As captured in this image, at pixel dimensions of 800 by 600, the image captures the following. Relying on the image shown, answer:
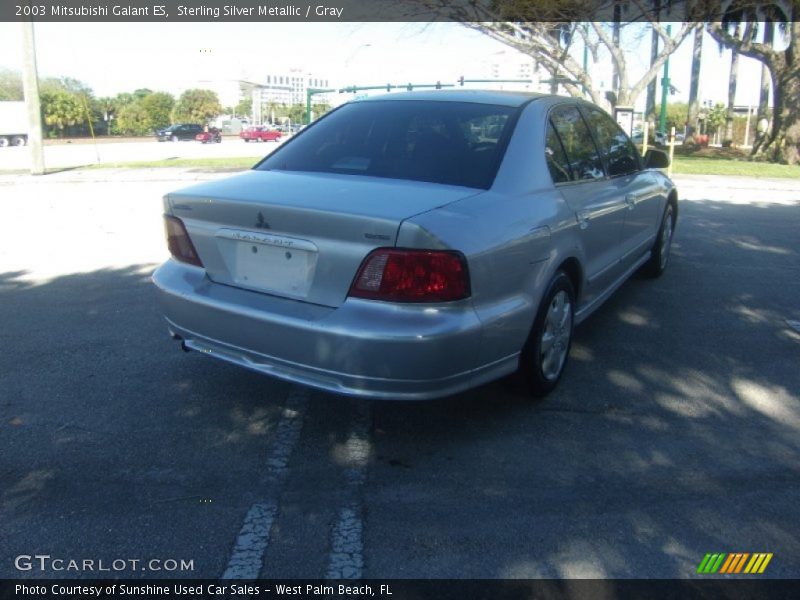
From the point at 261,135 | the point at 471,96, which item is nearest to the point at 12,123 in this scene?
the point at 261,135

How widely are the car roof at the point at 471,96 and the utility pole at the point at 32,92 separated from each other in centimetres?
2001

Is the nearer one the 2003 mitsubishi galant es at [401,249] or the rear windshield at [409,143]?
the 2003 mitsubishi galant es at [401,249]

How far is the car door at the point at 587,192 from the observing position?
425 centimetres

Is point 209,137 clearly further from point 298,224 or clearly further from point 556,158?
point 298,224

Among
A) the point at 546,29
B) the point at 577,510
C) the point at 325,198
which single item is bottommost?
the point at 577,510

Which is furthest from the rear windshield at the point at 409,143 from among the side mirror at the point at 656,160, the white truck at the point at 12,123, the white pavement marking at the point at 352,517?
the white truck at the point at 12,123

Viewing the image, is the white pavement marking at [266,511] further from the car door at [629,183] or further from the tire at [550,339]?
the car door at [629,183]

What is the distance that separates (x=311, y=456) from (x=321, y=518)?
22.1 inches

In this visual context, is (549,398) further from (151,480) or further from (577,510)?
(151,480)

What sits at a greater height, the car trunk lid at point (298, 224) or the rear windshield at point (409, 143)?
the rear windshield at point (409, 143)

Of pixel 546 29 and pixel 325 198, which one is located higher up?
pixel 546 29

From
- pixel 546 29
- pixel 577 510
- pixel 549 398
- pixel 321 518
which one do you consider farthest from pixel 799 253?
pixel 546 29

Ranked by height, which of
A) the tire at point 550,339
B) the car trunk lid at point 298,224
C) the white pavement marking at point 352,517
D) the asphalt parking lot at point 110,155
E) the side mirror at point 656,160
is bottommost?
the white pavement marking at point 352,517

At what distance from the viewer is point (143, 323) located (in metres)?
5.46
